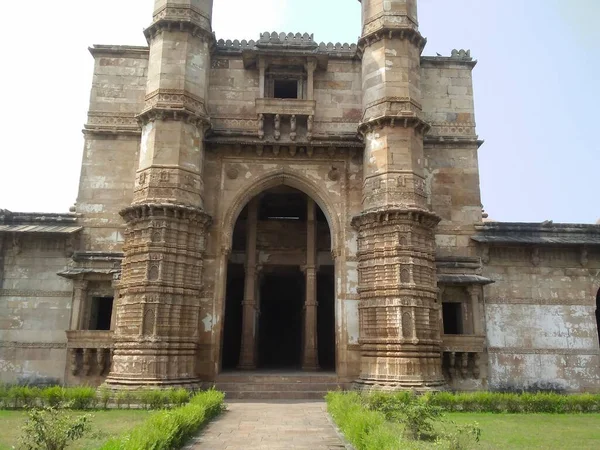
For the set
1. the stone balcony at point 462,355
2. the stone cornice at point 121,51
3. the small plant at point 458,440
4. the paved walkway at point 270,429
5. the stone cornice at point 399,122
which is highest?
the stone cornice at point 121,51

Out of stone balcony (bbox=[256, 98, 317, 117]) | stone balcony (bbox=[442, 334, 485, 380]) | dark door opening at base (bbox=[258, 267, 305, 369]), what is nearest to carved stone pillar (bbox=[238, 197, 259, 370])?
stone balcony (bbox=[256, 98, 317, 117])

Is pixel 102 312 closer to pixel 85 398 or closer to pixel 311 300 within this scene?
pixel 85 398

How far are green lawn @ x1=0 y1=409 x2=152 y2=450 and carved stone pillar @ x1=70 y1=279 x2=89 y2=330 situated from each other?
4.67 metres

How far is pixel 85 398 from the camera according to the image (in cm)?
1316

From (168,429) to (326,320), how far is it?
1812 centimetres

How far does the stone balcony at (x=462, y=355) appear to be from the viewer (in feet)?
55.4

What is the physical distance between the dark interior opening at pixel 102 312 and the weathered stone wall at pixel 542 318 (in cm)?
1343

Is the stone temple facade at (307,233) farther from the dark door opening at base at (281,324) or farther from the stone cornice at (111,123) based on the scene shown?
the dark door opening at base at (281,324)

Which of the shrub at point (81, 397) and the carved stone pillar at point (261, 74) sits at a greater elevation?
the carved stone pillar at point (261, 74)

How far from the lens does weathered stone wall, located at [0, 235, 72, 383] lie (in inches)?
667

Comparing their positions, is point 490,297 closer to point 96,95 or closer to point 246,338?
point 246,338

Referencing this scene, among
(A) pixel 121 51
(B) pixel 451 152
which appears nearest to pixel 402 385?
(B) pixel 451 152

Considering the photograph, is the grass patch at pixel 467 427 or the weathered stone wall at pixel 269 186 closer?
the grass patch at pixel 467 427

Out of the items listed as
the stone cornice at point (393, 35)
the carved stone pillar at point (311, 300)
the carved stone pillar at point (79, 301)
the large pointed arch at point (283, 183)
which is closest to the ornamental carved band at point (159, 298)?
the large pointed arch at point (283, 183)
